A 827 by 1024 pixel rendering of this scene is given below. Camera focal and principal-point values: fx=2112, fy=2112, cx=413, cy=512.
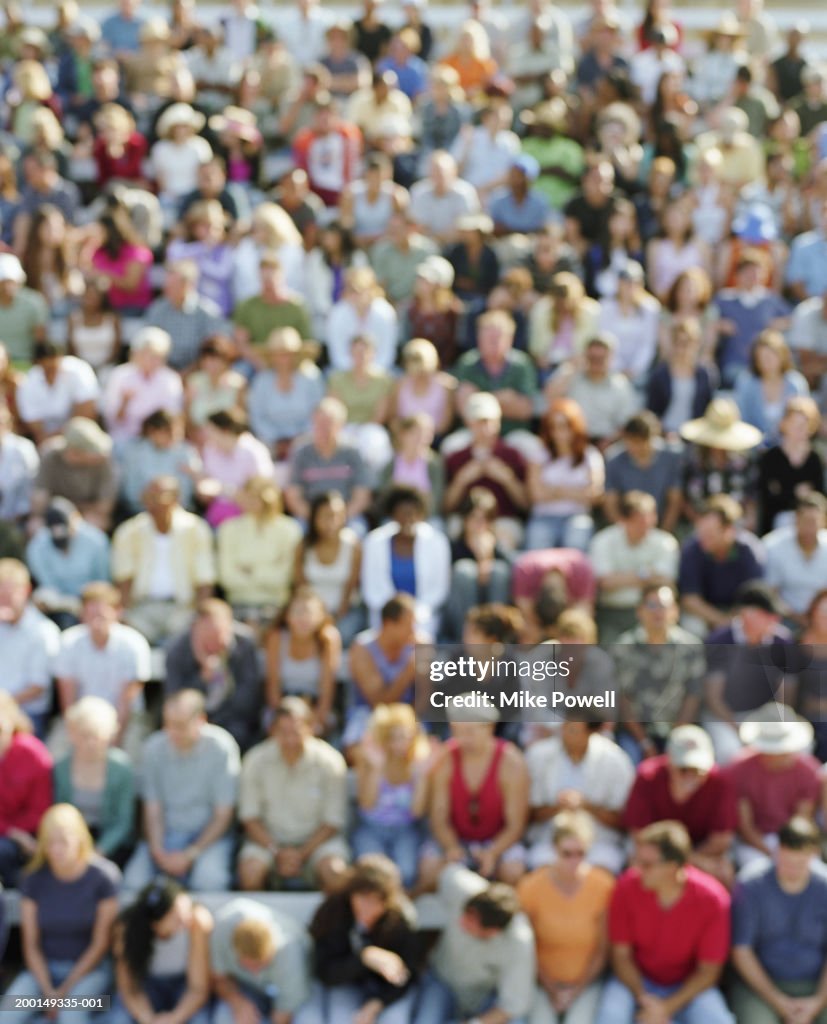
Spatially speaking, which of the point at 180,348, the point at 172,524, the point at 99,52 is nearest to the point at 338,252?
the point at 180,348

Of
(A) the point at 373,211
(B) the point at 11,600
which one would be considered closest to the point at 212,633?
(B) the point at 11,600

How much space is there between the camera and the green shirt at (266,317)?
1065 centimetres

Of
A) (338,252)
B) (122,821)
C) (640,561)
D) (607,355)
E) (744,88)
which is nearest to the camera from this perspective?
(122,821)

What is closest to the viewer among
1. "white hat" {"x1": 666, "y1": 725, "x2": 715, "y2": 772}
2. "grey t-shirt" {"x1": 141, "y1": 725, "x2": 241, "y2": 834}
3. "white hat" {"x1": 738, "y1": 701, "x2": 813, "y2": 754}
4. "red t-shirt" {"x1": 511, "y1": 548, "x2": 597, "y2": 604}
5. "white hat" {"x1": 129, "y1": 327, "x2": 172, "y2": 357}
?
"white hat" {"x1": 666, "y1": 725, "x2": 715, "y2": 772}

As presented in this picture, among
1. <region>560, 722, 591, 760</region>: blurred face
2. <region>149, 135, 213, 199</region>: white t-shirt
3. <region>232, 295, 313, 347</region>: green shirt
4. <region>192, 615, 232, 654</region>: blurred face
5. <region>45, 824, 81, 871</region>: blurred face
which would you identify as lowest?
<region>45, 824, 81, 871</region>: blurred face

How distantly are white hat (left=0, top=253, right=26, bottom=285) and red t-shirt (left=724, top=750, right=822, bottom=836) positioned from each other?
185 inches

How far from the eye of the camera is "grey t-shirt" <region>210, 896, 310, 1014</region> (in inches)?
288

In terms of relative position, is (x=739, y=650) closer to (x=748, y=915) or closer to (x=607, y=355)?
(x=748, y=915)

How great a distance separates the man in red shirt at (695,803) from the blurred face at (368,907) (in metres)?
1.07

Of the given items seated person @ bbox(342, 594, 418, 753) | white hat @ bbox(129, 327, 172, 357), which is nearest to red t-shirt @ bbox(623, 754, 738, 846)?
seated person @ bbox(342, 594, 418, 753)

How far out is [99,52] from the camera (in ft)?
45.1

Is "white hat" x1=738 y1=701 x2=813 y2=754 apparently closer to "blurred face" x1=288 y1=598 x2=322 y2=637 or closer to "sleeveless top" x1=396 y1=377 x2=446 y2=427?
"blurred face" x1=288 y1=598 x2=322 y2=637

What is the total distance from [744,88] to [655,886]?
7073mm

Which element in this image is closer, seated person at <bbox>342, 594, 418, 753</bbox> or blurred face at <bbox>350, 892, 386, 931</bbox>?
blurred face at <bbox>350, 892, 386, 931</bbox>
